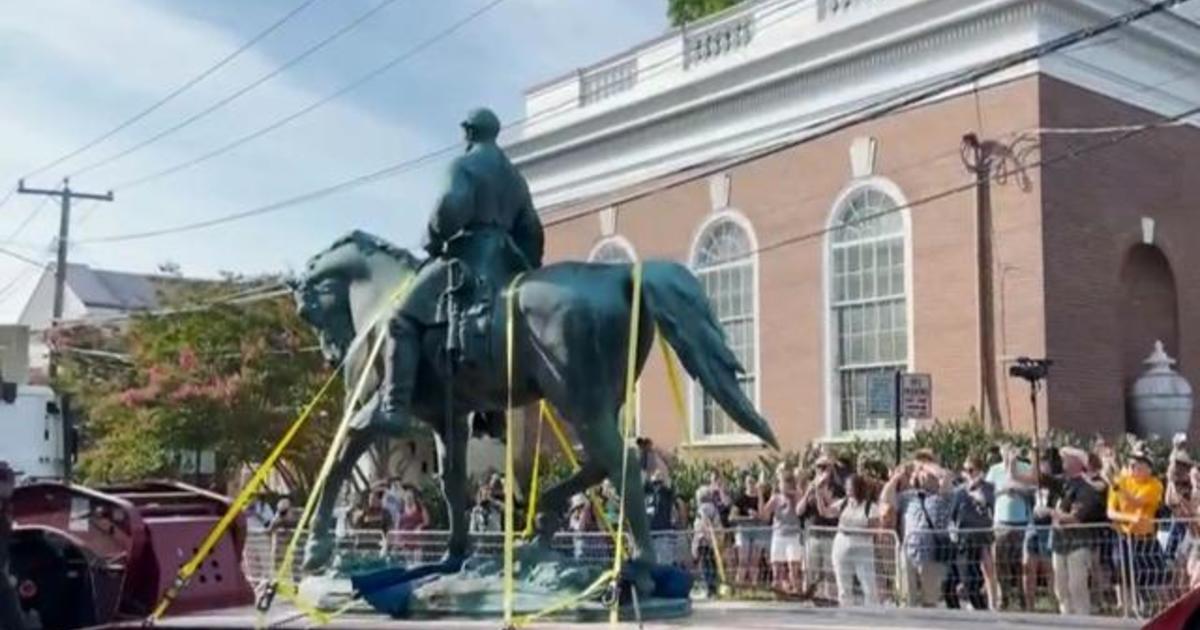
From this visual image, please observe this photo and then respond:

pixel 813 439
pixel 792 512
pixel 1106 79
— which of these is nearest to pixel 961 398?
pixel 813 439

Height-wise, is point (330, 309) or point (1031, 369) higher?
point (1031, 369)

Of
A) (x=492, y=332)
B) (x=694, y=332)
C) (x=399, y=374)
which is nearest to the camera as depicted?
(x=694, y=332)

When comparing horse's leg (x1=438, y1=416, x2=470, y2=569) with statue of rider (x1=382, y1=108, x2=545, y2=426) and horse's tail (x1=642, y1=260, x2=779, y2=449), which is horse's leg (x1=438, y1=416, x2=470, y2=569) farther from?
horse's tail (x1=642, y1=260, x2=779, y2=449)

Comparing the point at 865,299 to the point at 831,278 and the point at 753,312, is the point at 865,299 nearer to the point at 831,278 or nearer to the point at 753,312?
the point at 831,278

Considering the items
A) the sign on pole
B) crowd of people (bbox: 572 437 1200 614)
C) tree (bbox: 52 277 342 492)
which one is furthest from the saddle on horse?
tree (bbox: 52 277 342 492)

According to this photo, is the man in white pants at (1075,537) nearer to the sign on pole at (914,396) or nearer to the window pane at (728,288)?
the sign on pole at (914,396)

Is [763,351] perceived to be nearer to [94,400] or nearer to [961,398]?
[961,398]

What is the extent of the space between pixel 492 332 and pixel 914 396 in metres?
12.4

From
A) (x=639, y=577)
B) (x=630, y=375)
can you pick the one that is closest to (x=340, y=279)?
(x=630, y=375)

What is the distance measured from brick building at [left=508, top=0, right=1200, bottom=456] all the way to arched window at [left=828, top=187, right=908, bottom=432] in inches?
1.3

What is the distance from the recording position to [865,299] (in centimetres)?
2503

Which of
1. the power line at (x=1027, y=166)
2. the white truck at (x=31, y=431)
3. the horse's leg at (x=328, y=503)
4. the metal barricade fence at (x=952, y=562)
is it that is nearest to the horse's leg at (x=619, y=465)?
the horse's leg at (x=328, y=503)

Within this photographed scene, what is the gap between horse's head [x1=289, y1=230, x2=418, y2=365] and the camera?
10078 millimetres

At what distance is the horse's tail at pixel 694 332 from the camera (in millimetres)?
8555
